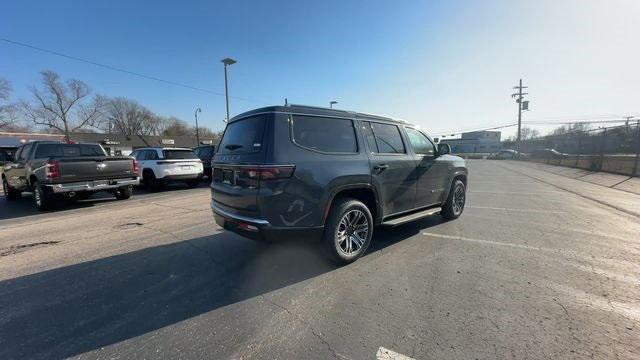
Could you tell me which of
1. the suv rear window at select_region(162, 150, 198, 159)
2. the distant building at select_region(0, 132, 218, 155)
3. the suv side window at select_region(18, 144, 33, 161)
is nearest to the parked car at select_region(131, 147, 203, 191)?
the suv rear window at select_region(162, 150, 198, 159)

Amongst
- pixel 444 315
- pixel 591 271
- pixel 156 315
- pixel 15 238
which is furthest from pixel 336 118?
pixel 15 238

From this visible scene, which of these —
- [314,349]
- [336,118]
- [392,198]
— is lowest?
[314,349]

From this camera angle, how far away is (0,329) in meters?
2.57

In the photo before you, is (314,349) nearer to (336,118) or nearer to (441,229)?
(336,118)


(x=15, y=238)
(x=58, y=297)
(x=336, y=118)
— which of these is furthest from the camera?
(x=15, y=238)

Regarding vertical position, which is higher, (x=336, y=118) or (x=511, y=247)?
A: (x=336, y=118)

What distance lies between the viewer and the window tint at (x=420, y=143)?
5172 millimetres

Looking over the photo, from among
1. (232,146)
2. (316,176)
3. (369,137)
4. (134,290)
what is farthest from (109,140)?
(316,176)

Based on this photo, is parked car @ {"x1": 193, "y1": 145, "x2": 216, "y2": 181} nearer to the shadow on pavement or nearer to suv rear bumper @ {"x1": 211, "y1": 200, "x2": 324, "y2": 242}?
the shadow on pavement

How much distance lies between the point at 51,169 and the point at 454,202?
9.52m

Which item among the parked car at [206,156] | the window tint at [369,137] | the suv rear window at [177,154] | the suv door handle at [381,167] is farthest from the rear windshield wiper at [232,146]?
the parked car at [206,156]

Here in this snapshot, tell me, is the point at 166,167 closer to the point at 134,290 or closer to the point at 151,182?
the point at 151,182

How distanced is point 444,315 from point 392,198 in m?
2.01

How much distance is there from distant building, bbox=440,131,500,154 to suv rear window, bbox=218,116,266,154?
71.7 m
